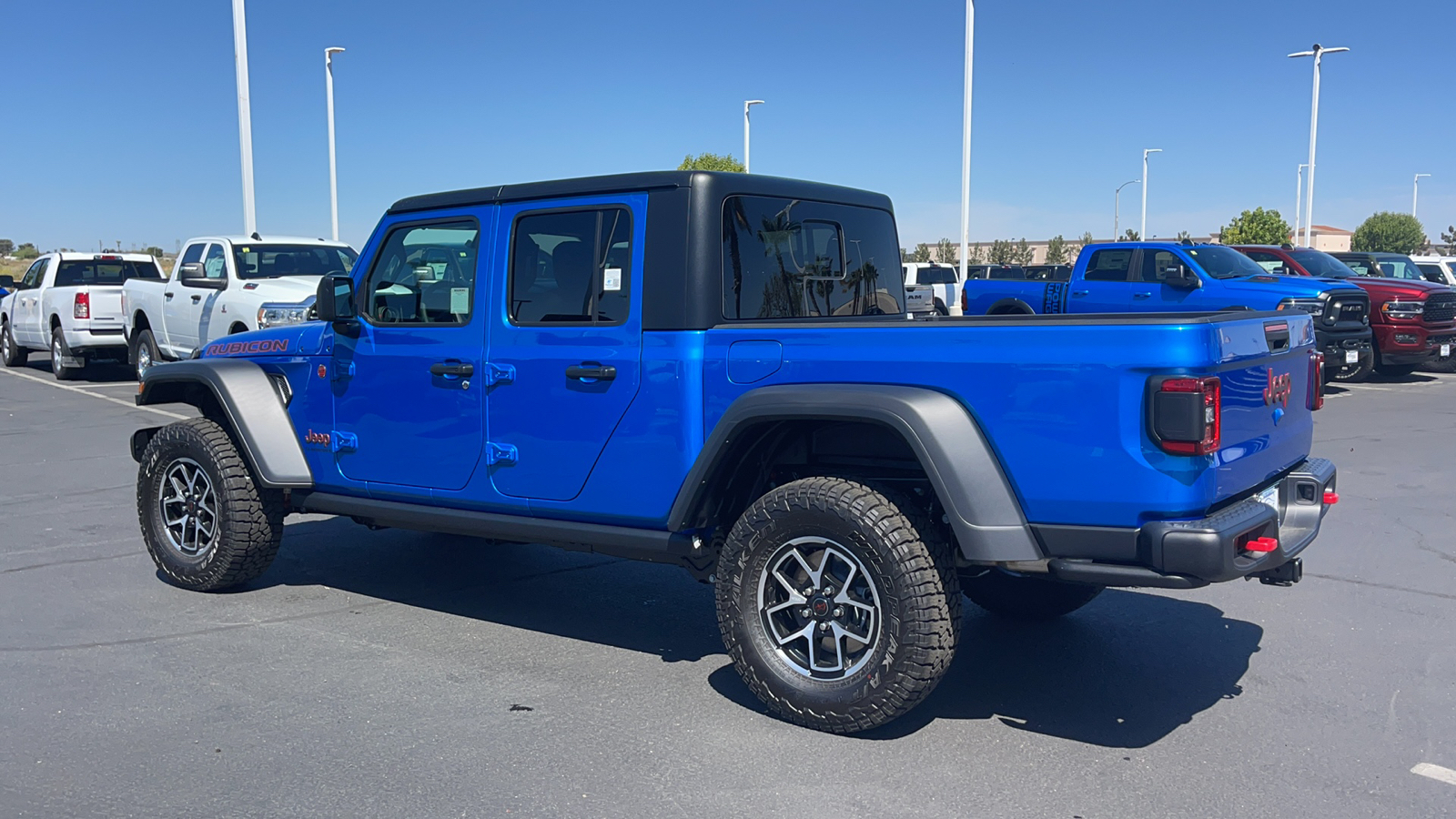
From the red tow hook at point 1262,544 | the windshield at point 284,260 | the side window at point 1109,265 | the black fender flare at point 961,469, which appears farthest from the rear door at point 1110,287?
the black fender flare at point 961,469

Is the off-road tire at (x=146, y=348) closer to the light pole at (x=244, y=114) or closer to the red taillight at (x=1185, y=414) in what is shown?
the light pole at (x=244, y=114)

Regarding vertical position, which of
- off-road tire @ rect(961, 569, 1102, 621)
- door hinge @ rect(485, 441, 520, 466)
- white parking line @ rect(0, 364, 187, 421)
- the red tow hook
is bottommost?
white parking line @ rect(0, 364, 187, 421)

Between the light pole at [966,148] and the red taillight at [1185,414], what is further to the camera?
the light pole at [966,148]

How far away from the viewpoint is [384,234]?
5.50 m

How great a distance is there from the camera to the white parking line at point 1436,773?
3.70 metres

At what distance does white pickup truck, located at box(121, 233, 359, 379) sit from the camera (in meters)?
12.9

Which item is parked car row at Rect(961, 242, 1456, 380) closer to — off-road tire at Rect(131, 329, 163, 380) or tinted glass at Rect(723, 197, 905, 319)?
tinted glass at Rect(723, 197, 905, 319)

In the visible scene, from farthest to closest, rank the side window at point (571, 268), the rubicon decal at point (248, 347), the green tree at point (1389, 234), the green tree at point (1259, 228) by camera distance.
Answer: the green tree at point (1389, 234) → the green tree at point (1259, 228) → the rubicon decal at point (248, 347) → the side window at point (571, 268)

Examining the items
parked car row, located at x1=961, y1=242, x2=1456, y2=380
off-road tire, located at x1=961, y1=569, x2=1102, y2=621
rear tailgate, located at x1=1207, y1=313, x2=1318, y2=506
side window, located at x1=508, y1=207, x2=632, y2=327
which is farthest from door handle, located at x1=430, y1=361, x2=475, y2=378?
parked car row, located at x1=961, y1=242, x2=1456, y2=380

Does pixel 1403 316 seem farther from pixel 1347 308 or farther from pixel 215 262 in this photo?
pixel 215 262

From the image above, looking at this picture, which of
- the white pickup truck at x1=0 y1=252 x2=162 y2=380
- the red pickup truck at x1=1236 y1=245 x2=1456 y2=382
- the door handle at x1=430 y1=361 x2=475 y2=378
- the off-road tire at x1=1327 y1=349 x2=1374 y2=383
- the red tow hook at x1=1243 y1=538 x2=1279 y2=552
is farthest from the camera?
the white pickup truck at x1=0 y1=252 x2=162 y2=380

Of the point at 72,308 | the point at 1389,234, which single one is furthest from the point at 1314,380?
the point at 1389,234

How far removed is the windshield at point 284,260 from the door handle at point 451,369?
9.44m

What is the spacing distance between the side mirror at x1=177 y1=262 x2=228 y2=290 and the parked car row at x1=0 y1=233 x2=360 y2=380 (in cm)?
1
